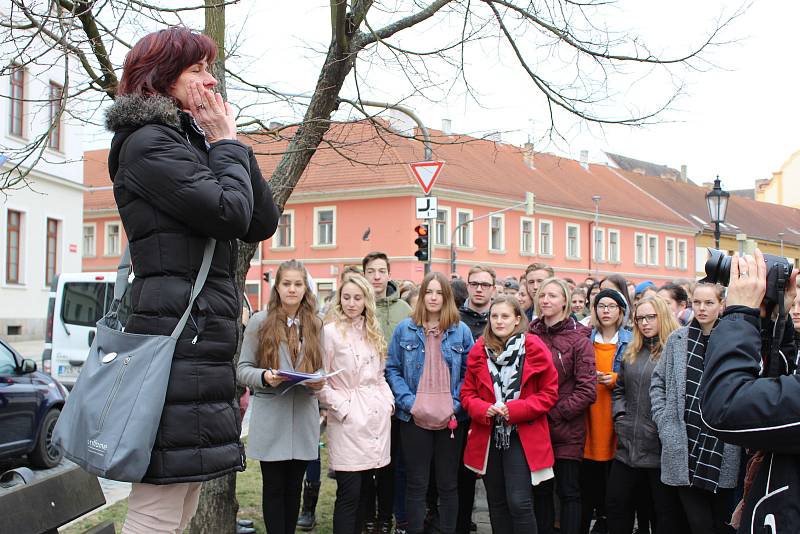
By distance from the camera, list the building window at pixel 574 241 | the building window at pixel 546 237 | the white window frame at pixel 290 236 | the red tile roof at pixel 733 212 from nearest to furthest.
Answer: the white window frame at pixel 290 236 → the building window at pixel 546 237 → the building window at pixel 574 241 → the red tile roof at pixel 733 212

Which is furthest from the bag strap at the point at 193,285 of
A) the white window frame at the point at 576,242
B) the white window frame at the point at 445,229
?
the white window frame at the point at 576,242

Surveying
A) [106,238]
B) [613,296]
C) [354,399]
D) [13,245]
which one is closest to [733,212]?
[106,238]

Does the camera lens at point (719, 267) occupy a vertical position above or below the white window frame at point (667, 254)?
below

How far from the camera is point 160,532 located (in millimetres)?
2639

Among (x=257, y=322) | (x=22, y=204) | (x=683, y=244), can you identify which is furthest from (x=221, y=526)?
(x=683, y=244)

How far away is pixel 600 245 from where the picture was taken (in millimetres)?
52500

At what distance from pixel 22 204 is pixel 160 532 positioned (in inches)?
1063

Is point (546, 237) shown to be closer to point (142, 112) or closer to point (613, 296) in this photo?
point (613, 296)

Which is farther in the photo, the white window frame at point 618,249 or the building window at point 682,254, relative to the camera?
the building window at point 682,254

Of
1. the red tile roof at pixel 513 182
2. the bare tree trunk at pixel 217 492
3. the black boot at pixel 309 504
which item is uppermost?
the red tile roof at pixel 513 182

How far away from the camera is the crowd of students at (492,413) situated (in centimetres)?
535

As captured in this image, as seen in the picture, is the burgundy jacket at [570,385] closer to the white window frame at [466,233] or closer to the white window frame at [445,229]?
the white window frame at [445,229]

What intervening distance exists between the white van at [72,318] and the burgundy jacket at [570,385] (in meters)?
9.76

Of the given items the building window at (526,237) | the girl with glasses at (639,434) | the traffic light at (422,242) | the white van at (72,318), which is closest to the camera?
the girl with glasses at (639,434)
